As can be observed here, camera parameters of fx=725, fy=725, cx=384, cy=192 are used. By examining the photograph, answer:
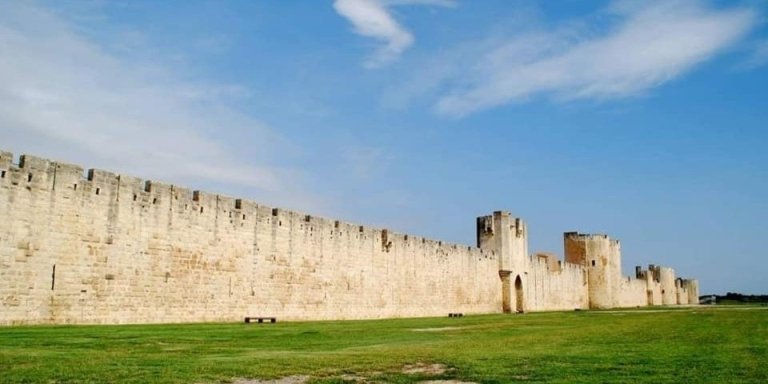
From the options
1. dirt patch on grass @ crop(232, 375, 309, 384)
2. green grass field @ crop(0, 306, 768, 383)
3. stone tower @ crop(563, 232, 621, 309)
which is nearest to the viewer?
dirt patch on grass @ crop(232, 375, 309, 384)

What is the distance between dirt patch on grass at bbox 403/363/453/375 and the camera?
863cm

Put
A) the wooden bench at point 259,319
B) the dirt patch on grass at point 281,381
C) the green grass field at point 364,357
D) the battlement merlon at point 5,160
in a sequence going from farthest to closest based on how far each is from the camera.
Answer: the wooden bench at point 259,319
the battlement merlon at point 5,160
the green grass field at point 364,357
the dirt patch on grass at point 281,381

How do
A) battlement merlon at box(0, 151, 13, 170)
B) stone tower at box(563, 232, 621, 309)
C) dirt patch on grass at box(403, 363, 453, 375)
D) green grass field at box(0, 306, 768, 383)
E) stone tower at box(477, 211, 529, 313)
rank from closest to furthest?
green grass field at box(0, 306, 768, 383) < dirt patch on grass at box(403, 363, 453, 375) < battlement merlon at box(0, 151, 13, 170) < stone tower at box(477, 211, 529, 313) < stone tower at box(563, 232, 621, 309)

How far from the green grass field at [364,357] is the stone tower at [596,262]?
153 ft

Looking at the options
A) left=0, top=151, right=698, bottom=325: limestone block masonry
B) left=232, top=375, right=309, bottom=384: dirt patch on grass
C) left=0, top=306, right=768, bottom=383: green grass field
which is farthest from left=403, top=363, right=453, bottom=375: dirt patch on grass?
left=0, top=151, right=698, bottom=325: limestone block masonry

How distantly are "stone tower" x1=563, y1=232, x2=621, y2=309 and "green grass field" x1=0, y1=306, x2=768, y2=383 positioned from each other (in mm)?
46772

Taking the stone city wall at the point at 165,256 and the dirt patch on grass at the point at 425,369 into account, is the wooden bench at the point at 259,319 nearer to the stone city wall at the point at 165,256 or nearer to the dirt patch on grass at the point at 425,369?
the stone city wall at the point at 165,256

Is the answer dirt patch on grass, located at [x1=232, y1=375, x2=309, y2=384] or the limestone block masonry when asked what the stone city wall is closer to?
the limestone block masonry

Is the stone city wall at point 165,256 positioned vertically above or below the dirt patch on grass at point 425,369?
above

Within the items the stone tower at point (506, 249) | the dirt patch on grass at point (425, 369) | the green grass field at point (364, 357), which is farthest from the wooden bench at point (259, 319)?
the stone tower at point (506, 249)

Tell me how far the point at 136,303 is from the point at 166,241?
6.69 ft

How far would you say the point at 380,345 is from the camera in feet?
42.9

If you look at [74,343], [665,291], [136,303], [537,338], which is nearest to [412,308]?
[136,303]

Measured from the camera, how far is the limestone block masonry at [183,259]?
16.9 meters
